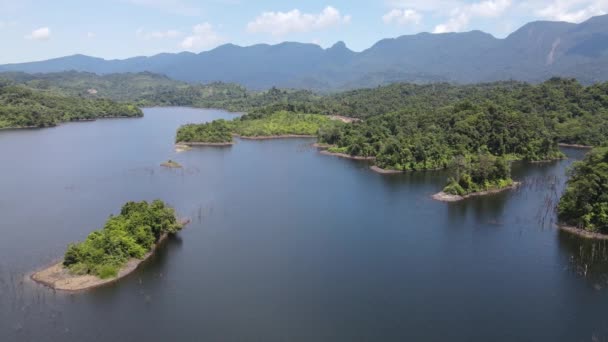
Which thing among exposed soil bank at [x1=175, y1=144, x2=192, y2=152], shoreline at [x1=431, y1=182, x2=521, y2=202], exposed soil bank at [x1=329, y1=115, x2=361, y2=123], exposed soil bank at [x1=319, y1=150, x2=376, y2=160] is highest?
exposed soil bank at [x1=329, y1=115, x2=361, y2=123]

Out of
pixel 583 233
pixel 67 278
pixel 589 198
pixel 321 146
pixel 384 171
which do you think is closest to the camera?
pixel 67 278

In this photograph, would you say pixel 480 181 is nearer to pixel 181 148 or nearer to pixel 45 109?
pixel 181 148

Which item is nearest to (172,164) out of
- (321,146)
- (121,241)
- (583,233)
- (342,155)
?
(342,155)

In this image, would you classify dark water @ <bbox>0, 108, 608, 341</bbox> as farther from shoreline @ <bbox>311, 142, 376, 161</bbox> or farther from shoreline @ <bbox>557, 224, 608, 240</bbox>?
shoreline @ <bbox>311, 142, 376, 161</bbox>

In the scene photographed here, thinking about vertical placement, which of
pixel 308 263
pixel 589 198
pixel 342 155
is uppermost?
pixel 342 155

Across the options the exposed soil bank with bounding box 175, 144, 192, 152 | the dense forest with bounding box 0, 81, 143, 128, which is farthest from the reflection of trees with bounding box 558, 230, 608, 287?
the dense forest with bounding box 0, 81, 143, 128
